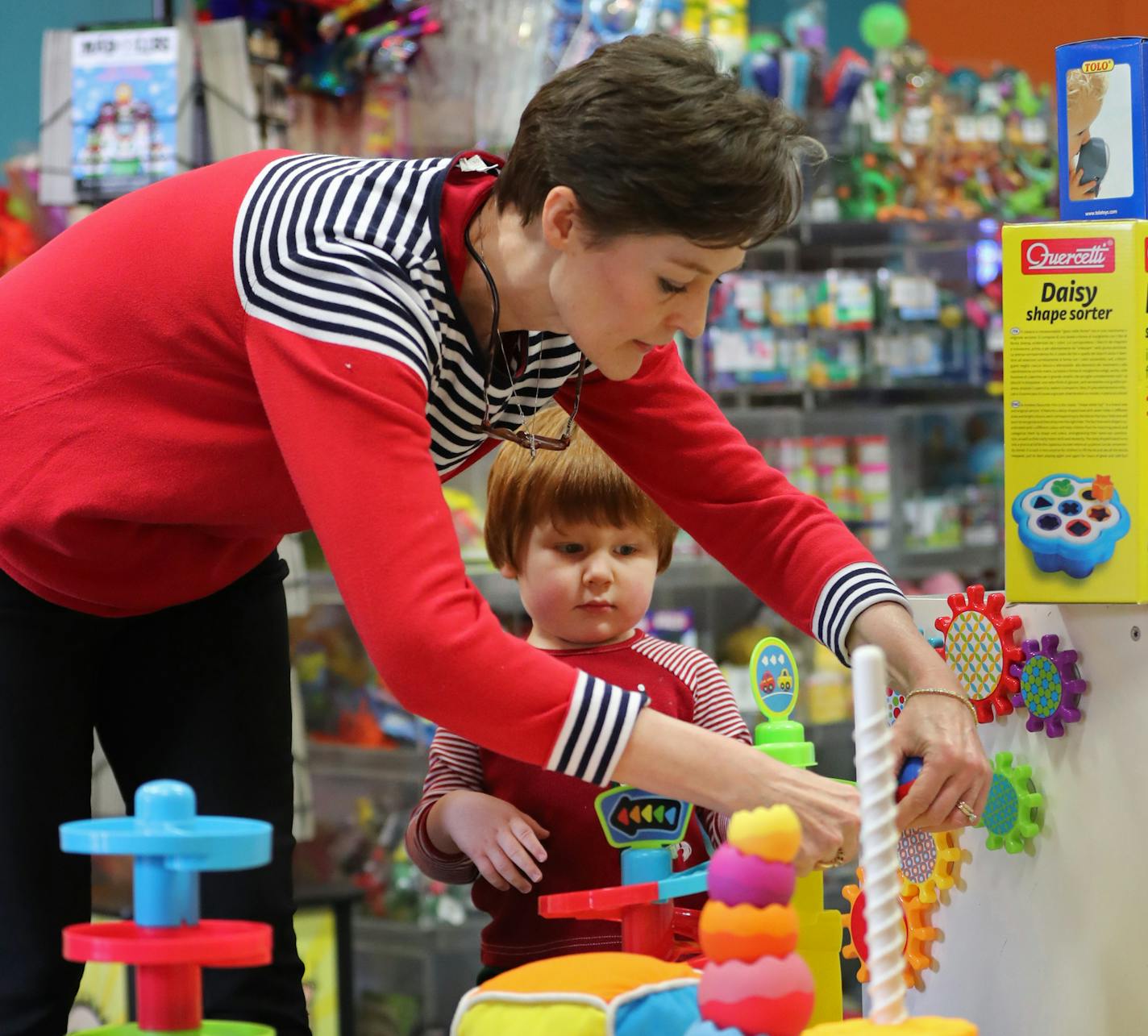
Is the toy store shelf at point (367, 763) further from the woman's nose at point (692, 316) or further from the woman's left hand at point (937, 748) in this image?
the woman's nose at point (692, 316)

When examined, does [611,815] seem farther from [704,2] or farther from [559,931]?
[704,2]

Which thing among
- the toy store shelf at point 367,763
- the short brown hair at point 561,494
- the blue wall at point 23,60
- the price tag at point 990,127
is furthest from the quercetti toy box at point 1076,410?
the blue wall at point 23,60

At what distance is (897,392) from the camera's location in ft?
11.0

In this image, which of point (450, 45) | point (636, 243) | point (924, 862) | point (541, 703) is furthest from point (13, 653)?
point (450, 45)

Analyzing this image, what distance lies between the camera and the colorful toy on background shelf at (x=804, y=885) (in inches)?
56.7

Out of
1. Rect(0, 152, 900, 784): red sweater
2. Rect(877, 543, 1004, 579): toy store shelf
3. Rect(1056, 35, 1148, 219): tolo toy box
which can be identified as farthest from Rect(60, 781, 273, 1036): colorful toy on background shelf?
Rect(877, 543, 1004, 579): toy store shelf

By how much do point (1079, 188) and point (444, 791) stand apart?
897 millimetres

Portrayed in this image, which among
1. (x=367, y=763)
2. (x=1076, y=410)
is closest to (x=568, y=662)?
(x=1076, y=410)

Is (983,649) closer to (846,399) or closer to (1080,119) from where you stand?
(1080,119)

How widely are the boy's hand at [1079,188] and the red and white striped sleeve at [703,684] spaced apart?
24.9 inches

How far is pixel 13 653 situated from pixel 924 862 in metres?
0.99

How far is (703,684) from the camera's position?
1.76 m

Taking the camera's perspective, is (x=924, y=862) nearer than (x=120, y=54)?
Yes

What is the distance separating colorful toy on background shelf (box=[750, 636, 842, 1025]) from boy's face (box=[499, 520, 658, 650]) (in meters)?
0.20
